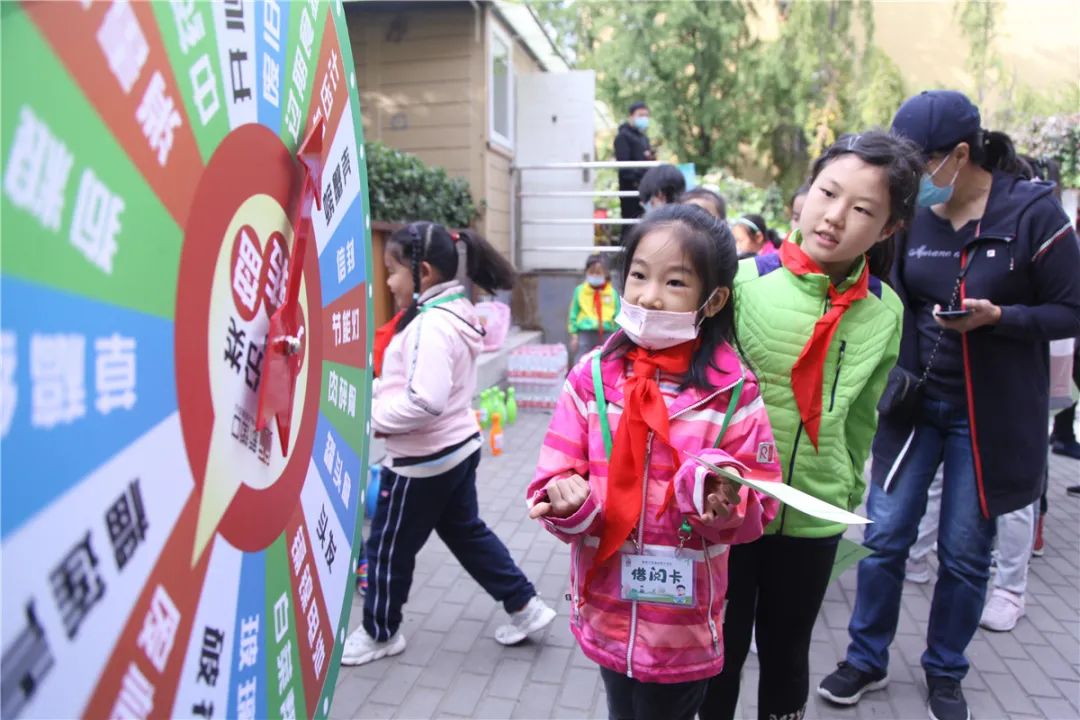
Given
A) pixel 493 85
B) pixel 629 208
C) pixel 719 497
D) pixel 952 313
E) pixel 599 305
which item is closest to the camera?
pixel 719 497

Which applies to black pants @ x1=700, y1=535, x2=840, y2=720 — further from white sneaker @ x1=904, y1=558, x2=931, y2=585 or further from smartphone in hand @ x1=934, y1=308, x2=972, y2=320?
white sneaker @ x1=904, y1=558, x2=931, y2=585

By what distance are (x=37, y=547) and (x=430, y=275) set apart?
7.68 feet

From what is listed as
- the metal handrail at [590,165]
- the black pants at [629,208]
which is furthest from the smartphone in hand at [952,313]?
the black pants at [629,208]

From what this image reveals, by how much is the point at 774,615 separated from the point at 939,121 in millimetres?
1502

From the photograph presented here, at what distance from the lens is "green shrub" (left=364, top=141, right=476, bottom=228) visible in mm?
6520

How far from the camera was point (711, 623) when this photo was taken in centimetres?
164

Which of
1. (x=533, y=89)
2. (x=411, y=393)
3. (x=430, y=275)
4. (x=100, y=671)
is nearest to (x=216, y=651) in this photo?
(x=100, y=671)

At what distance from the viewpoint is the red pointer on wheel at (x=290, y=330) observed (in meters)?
0.85

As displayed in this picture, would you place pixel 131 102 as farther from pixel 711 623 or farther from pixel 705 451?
pixel 711 623

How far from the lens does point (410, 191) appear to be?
720 cm

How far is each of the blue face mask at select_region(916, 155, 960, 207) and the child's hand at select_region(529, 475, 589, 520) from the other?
59.8 inches

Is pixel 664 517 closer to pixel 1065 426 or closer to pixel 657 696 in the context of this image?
pixel 657 696

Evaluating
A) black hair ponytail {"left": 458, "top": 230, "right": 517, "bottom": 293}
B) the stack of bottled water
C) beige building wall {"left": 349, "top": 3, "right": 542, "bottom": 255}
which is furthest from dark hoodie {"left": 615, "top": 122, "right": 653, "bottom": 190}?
black hair ponytail {"left": 458, "top": 230, "right": 517, "bottom": 293}

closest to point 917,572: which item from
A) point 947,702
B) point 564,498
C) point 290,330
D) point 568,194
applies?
point 947,702
